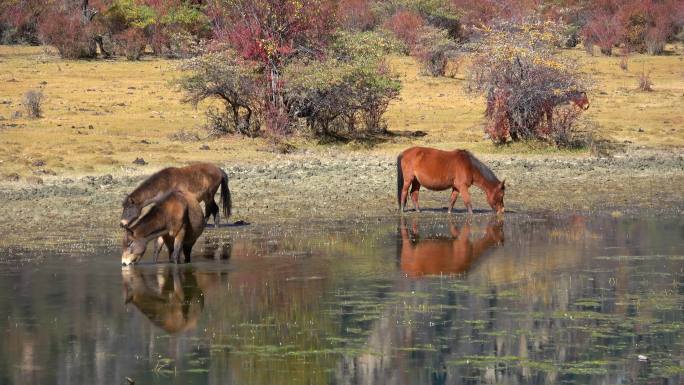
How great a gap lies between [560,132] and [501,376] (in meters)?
16.9

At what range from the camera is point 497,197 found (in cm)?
1742

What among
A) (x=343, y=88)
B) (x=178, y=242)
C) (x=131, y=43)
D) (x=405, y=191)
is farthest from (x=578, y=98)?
(x=131, y=43)

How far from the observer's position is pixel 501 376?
28.5 feet

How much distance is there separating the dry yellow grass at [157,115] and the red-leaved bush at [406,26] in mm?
4340

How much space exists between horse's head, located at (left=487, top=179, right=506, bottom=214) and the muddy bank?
3.37 ft

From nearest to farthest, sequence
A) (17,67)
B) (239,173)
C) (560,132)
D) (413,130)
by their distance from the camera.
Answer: (239,173)
(560,132)
(413,130)
(17,67)

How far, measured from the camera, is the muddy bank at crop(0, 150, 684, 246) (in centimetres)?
1689

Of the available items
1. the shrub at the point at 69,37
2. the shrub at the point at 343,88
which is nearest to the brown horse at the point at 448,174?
the shrub at the point at 343,88

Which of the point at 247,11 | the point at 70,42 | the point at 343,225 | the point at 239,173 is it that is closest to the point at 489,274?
the point at 343,225

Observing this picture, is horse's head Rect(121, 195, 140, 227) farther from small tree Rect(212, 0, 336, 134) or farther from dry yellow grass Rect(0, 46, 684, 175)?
small tree Rect(212, 0, 336, 134)

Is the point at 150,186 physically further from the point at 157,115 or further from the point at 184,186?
the point at 157,115

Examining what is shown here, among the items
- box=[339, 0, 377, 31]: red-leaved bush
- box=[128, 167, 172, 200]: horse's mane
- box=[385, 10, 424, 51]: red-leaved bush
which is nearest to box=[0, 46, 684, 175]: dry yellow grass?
box=[385, 10, 424, 51]: red-leaved bush

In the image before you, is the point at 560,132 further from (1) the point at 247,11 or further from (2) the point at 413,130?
(1) the point at 247,11

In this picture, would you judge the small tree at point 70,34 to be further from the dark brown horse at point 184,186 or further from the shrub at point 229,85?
the dark brown horse at point 184,186
